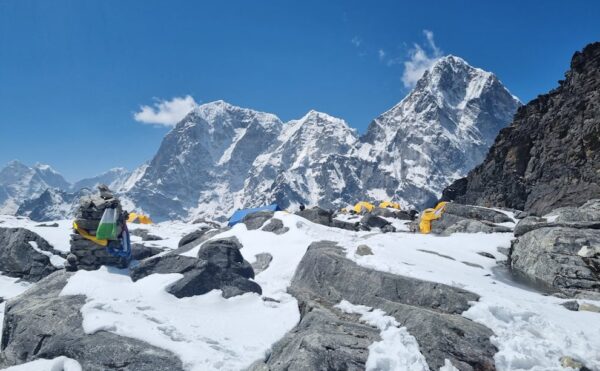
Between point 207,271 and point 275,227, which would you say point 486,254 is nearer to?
point 275,227

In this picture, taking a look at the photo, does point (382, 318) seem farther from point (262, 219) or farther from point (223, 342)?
point (262, 219)

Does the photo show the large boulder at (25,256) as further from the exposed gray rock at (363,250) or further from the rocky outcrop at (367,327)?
the exposed gray rock at (363,250)

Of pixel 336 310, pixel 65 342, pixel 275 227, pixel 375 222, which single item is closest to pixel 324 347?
pixel 336 310

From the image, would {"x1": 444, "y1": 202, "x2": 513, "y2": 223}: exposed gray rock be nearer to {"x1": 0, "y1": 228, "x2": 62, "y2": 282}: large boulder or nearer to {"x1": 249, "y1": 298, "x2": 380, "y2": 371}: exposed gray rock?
{"x1": 249, "y1": 298, "x2": 380, "y2": 371}: exposed gray rock

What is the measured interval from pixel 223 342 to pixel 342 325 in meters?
3.51

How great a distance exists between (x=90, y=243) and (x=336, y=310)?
526 inches

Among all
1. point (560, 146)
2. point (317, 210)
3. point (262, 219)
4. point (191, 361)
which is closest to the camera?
point (191, 361)

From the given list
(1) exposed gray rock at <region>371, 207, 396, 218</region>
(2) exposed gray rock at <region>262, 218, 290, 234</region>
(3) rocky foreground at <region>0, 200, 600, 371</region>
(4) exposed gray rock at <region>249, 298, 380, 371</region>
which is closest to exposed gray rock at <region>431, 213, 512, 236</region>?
(3) rocky foreground at <region>0, 200, 600, 371</region>

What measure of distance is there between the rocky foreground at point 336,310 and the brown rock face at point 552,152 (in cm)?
2665

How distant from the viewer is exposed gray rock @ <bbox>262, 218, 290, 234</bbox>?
26.6 m

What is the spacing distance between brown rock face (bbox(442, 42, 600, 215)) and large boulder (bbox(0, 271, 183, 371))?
4297 cm

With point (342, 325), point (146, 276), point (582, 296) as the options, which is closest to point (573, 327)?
point (582, 296)

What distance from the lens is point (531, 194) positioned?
2040 inches

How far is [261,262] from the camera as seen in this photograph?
70.8ft
